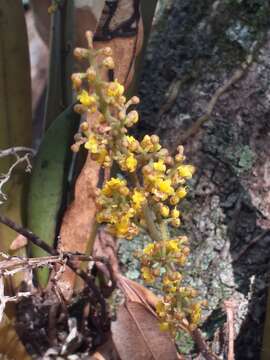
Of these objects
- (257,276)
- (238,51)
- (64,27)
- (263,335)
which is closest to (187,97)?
(238,51)

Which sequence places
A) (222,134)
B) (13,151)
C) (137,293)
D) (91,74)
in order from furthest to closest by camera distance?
(222,134) < (137,293) < (13,151) < (91,74)

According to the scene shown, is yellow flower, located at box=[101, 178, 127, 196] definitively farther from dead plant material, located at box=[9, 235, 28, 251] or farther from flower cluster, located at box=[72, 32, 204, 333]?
dead plant material, located at box=[9, 235, 28, 251]

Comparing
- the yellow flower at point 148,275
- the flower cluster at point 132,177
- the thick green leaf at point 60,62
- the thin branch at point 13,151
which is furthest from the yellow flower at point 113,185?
the thick green leaf at point 60,62

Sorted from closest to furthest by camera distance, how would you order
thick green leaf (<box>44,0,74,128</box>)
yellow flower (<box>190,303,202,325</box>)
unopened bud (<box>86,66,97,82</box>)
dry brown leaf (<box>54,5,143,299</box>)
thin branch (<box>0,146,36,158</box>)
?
unopened bud (<box>86,66,97,82</box>)
yellow flower (<box>190,303,202,325</box>)
thin branch (<box>0,146,36,158</box>)
dry brown leaf (<box>54,5,143,299</box>)
thick green leaf (<box>44,0,74,128</box>)

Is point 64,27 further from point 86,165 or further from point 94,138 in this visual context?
point 94,138

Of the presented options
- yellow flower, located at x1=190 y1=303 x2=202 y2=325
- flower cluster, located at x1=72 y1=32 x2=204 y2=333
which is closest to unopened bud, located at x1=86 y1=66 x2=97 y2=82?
flower cluster, located at x1=72 y1=32 x2=204 y2=333

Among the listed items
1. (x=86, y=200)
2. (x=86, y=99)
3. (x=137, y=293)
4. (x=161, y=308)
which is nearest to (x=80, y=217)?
(x=86, y=200)

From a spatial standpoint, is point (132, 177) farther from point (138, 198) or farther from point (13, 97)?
point (13, 97)
